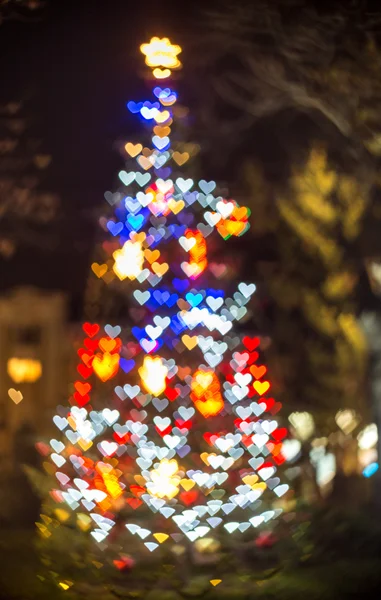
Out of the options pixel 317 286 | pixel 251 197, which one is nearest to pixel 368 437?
pixel 317 286

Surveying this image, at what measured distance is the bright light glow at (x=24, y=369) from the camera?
5.27 feet

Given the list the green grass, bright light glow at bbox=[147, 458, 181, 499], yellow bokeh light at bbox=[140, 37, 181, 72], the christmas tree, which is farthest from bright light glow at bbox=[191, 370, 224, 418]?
yellow bokeh light at bbox=[140, 37, 181, 72]

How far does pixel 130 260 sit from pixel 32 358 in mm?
333

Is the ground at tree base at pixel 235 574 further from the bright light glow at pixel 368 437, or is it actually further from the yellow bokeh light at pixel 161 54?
the yellow bokeh light at pixel 161 54

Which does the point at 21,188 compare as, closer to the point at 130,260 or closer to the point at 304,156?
the point at 130,260

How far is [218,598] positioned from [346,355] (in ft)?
2.22

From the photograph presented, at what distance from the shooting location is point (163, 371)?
161 centimetres

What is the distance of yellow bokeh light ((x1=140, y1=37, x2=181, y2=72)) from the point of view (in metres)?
Result: 1.62

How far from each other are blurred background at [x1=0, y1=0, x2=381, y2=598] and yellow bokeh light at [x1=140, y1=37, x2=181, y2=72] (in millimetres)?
25

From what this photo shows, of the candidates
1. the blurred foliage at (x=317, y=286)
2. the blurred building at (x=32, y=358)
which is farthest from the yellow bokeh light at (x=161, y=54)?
the blurred building at (x=32, y=358)

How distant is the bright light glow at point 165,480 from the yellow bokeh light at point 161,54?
939 mm

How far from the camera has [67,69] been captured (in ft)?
5.38

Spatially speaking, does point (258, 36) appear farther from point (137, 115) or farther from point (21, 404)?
point (21, 404)

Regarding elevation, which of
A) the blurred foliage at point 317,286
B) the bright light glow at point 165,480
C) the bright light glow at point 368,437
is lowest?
the bright light glow at point 165,480
